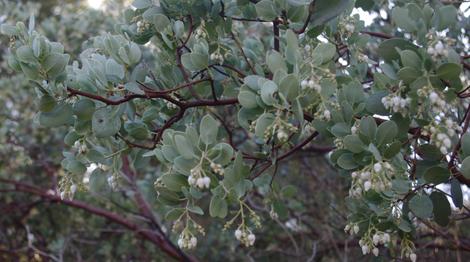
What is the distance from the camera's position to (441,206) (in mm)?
1765

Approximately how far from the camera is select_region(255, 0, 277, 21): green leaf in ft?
5.76

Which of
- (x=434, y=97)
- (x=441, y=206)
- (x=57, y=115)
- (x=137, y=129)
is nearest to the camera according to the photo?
(x=434, y=97)

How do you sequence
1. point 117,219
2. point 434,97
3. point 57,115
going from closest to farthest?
point 434,97 < point 57,115 < point 117,219

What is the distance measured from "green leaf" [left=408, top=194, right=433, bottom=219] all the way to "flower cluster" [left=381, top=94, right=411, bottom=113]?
0.33m

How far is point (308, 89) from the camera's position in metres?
1.43

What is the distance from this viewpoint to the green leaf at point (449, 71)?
1.40 meters

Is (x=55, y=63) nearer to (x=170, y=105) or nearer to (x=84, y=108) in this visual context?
(x=84, y=108)

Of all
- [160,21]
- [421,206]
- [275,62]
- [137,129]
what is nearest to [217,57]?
[160,21]

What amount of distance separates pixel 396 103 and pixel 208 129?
1.54ft

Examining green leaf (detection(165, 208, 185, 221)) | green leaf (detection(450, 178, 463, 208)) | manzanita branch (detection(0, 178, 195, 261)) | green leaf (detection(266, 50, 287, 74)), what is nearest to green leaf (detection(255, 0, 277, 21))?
green leaf (detection(266, 50, 287, 74))

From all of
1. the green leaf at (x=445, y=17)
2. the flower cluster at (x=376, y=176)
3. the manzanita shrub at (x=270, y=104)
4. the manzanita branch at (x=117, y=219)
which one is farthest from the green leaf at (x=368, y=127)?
the manzanita branch at (x=117, y=219)

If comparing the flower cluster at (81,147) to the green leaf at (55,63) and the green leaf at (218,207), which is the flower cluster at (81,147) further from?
the green leaf at (218,207)

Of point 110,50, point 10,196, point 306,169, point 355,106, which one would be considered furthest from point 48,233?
point 355,106

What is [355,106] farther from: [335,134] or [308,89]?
[308,89]
